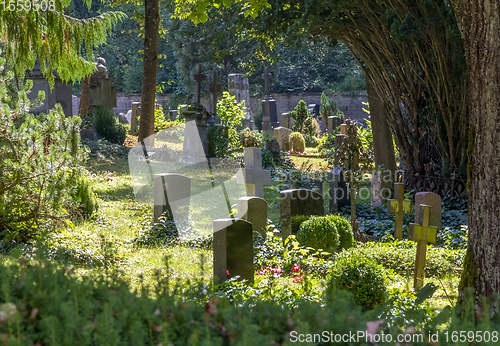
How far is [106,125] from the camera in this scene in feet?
49.8

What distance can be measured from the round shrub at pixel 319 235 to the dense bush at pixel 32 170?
299 centimetres

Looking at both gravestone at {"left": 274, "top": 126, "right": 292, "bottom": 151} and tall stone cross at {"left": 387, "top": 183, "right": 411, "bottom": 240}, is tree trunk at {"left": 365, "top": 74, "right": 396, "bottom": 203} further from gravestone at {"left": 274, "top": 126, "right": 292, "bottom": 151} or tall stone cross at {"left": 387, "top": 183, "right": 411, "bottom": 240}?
gravestone at {"left": 274, "top": 126, "right": 292, "bottom": 151}

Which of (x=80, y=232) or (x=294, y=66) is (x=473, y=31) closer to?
(x=80, y=232)

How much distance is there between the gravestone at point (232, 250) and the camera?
446 centimetres

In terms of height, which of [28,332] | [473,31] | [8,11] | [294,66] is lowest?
[28,332]

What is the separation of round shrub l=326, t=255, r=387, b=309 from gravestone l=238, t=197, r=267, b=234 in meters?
2.22

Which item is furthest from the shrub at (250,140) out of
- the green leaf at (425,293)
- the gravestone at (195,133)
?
the green leaf at (425,293)

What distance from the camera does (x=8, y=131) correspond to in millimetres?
5371

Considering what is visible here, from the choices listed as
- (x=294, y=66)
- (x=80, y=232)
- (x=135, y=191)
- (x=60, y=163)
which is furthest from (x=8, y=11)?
(x=294, y=66)

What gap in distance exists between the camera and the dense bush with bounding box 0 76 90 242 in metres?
5.36

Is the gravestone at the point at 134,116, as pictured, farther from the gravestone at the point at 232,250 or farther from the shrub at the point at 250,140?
the gravestone at the point at 232,250

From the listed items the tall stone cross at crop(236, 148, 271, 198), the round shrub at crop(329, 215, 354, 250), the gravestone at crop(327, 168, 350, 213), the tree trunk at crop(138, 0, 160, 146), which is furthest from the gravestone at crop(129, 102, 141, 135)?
the round shrub at crop(329, 215, 354, 250)

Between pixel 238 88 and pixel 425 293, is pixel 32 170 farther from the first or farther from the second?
pixel 238 88

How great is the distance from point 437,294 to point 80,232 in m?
4.29
